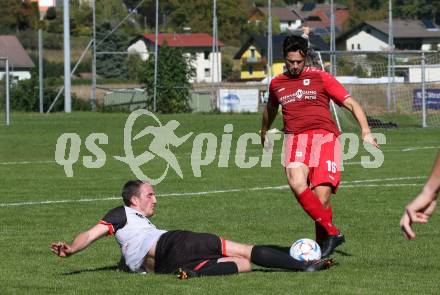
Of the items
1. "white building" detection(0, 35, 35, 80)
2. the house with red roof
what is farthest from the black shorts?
the house with red roof

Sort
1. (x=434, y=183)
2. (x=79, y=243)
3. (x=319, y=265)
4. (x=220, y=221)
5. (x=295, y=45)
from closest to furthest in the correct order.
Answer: (x=434, y=183)
(x=79, y=243)
(x=319, y=265)
(x=295, y=45)
(x=220, y=221)

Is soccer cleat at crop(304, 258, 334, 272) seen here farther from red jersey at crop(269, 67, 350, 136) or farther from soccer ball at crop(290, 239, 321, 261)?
red jersey at crop(269, 67, 350, 136)

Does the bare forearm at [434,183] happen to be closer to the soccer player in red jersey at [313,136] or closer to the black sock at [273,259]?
the black sock at [273,259]

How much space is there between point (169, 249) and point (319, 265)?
4.57ft

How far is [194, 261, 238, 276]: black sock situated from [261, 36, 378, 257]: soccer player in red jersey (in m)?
1.52

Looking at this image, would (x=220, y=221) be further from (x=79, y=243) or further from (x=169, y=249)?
(x=79, y=243)

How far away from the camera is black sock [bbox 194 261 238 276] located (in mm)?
10672

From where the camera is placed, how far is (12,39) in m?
103

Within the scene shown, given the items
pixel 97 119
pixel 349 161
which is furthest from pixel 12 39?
pixel 349 161

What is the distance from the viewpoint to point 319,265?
11.0 metres

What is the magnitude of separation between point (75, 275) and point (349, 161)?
53.7 feet

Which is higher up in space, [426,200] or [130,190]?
[426,200]

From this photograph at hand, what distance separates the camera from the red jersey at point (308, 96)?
1226 cm

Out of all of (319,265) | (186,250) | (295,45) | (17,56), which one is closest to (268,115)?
(295,45)
